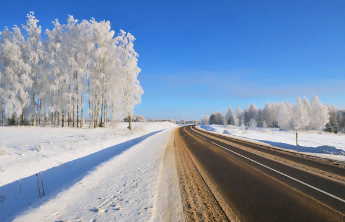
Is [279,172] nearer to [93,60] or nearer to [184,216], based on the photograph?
[184,216]

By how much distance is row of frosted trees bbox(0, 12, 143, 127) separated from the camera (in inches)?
736

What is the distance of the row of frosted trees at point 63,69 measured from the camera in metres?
18.7

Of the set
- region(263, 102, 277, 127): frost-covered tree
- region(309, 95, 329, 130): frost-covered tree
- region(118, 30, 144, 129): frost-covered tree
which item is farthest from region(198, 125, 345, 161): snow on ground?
region(263, 102, 277, 127): frost-covered tree

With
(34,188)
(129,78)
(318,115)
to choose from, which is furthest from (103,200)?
(318,115)

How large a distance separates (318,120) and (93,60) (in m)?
64.2

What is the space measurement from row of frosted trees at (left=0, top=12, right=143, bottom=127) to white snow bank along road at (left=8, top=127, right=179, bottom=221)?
17259 millimetres

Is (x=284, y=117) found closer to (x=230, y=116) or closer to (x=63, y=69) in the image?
(x=230, y=116)

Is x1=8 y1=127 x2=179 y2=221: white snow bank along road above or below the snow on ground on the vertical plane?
above

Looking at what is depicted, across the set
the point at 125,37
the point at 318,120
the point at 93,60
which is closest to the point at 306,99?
the point at 318,120

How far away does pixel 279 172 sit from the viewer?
5484mm

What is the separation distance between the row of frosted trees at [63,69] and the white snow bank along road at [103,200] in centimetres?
1726

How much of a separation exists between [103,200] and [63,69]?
2145 cm

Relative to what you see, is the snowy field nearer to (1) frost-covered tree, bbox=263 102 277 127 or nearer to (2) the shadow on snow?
(2) the shadow on snow

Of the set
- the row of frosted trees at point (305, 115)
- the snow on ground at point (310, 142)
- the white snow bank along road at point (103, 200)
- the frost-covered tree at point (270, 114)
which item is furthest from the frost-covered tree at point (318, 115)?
the white snow bank along road at point (103, 200)
